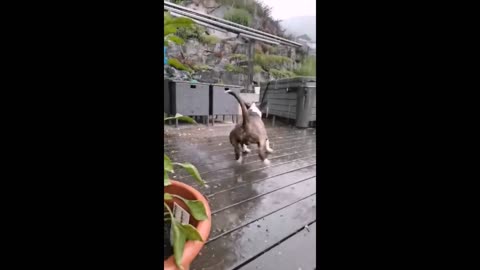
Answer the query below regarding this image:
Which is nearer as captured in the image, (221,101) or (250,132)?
(250,132)

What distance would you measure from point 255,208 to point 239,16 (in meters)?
3.97

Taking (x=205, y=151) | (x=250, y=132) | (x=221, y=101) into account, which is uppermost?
(x=221, y=101)

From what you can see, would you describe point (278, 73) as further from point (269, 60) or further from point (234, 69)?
point (234, 69)

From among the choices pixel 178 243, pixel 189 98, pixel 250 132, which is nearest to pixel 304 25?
pixel 250 132

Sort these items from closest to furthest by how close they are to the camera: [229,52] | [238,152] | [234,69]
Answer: [238,152], [234,69], [229,52]

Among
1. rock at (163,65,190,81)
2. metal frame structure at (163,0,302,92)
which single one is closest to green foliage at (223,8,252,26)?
metal frame structure at (163,0,302,92)

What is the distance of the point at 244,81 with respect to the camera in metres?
5.44

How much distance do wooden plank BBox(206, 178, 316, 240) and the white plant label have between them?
0.79 feet

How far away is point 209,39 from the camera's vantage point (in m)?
5.48

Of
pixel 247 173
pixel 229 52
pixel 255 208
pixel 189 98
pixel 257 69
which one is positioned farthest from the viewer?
pixel 229 52

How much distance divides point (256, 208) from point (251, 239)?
0.82 ft

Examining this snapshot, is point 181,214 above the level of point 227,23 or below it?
below
